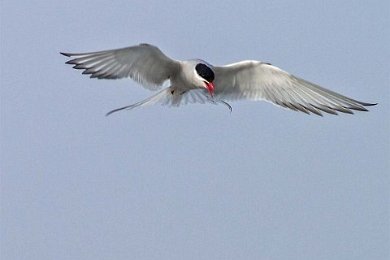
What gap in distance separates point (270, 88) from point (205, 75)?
1154 mm

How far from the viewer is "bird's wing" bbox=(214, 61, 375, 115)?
1035 cm

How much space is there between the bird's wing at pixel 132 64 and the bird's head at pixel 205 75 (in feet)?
1.31

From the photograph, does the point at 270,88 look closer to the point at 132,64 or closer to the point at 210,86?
the point at 210,86

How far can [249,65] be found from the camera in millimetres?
10703

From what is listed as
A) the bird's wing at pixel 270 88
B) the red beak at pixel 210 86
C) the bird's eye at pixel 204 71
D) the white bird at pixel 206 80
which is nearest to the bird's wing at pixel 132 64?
the white bird at pixel 206 80

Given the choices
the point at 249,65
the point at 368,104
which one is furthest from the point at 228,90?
the point at 368,104

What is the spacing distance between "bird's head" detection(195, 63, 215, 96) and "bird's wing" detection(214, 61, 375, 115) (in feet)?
1.48

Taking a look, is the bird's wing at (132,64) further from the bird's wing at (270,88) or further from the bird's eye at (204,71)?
the bird's wing at (270,88)

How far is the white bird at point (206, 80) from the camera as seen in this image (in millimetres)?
9852

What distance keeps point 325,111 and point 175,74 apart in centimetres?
201

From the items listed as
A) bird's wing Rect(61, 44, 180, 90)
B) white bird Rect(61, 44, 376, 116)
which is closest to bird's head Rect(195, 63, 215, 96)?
white bird Rect(61, 44, 376, 116)

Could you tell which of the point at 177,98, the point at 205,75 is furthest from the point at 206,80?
the point at 177,98

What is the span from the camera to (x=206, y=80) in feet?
33.2

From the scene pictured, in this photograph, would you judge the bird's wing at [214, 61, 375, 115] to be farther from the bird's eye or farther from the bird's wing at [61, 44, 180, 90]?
the bird's wing at [61, 44, 180, 90]
